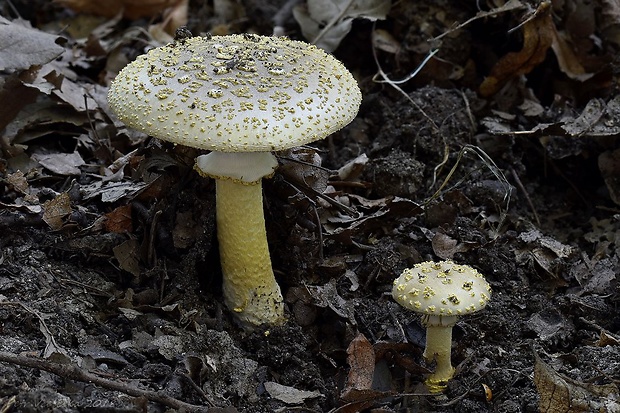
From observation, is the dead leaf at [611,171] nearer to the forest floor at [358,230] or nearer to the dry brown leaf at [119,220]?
the forest floor at [358,230]

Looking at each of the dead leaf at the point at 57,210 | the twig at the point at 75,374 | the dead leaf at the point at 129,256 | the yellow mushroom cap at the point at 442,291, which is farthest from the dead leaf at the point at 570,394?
the dead leaf at the point at 57,210

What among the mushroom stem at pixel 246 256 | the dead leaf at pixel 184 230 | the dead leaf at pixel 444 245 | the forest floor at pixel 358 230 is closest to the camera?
the forest floor at pixel 358 230

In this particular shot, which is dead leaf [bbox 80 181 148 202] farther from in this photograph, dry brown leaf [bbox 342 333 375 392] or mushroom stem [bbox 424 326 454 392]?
mushroom stem [bbox 424 326 454 392]

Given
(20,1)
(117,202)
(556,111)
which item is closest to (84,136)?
(117,202)

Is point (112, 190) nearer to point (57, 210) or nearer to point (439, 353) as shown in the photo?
point (57, 210)

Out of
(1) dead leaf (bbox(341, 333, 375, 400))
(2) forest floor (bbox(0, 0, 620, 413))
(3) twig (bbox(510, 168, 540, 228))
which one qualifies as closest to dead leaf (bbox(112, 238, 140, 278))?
(2) forest floor (bbox(0, 0, 620, 413))

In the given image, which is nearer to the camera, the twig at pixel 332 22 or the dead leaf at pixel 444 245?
the dead leaf at pixel 444 245

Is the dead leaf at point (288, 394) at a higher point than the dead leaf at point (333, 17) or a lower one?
lower
